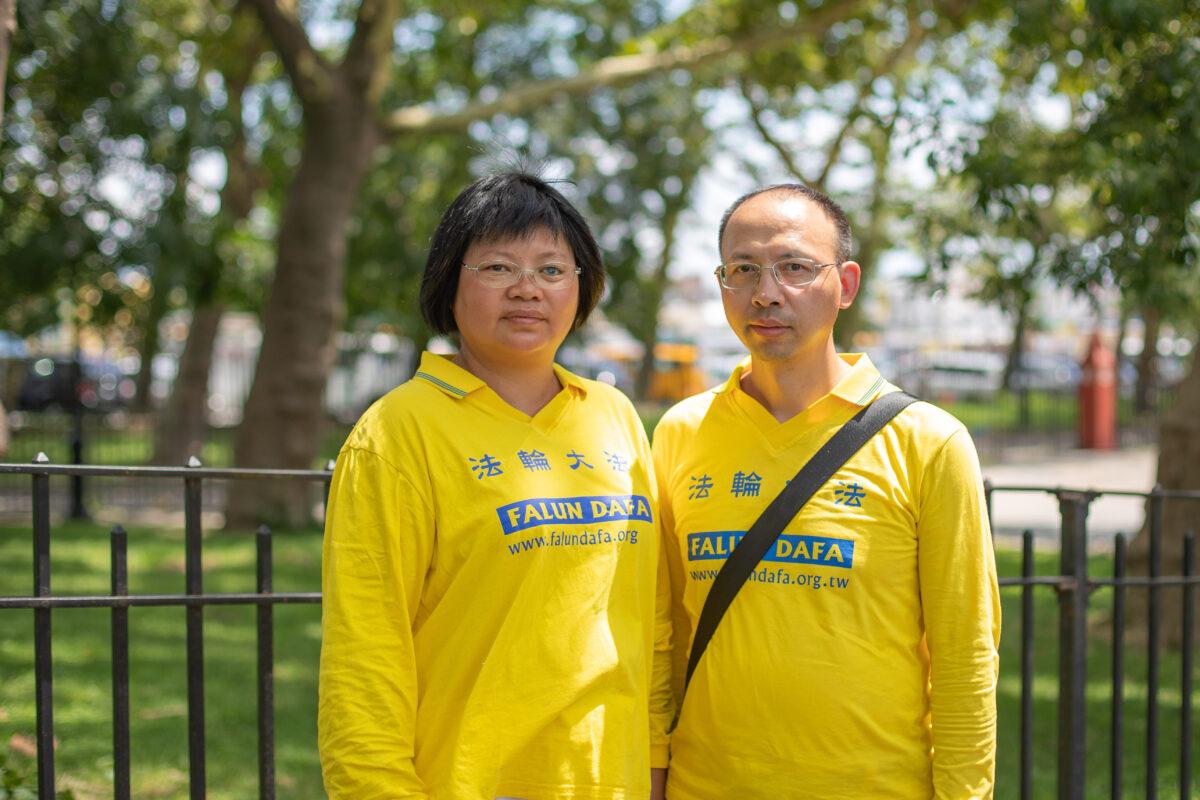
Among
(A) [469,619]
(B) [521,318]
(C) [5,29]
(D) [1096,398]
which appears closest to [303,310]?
(C) [5,29]

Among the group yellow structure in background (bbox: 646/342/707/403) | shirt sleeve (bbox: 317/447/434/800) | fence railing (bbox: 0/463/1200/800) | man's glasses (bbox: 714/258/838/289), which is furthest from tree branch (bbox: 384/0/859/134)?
yellow structure in background (bbox: 646/342/707/403)

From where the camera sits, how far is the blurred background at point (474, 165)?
5977mm

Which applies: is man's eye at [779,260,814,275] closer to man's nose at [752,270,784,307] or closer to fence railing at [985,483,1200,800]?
man's nose at [752,270,784,307]

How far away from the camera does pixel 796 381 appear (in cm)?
251

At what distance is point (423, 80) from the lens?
20625 mm

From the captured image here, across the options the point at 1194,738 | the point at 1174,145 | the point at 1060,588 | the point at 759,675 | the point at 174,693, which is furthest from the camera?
the point at 174,693

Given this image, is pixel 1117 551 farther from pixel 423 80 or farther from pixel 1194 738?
pixel 423 80

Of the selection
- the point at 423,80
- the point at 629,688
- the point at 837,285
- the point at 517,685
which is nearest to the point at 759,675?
the point at 629,688

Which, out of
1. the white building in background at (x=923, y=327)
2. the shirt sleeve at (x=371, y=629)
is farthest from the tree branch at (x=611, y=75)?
the white building in background at (x=923, y=327)

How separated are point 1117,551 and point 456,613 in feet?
8.41

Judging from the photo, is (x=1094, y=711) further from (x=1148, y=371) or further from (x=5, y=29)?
(x=1148, y=371)

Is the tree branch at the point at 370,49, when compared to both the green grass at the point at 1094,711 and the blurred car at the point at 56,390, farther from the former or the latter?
the blurred car at the point at 56,390

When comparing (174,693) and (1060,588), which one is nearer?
Result: (1060,588)

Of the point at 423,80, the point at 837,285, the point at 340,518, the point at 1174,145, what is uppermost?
the point at 423,80
